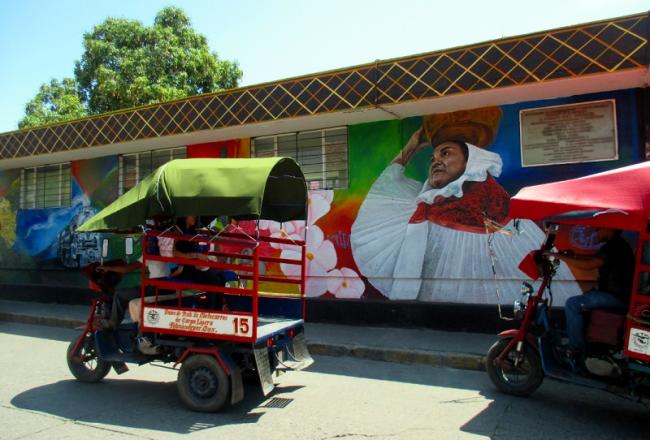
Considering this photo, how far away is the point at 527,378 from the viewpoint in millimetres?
5227

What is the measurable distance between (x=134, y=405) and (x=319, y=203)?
5041 mm

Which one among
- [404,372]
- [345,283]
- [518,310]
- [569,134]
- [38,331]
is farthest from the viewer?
[38,331]

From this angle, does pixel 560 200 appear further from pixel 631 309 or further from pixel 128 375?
pixel 128 375

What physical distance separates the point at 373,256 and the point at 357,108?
2.47m

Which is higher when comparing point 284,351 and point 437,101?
point 437,101

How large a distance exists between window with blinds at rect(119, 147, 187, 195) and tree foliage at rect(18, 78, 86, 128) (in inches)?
406

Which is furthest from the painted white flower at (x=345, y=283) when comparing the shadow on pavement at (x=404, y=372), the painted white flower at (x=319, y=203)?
the shadow on pavement at (x=404, y=372)

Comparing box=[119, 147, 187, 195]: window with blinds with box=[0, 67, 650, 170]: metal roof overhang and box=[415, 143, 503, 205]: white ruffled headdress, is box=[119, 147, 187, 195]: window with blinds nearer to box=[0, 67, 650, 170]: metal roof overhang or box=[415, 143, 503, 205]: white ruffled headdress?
box=[0, 67, 650, 170]: metal roof overhang

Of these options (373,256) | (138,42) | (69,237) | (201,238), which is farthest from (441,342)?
(138,42)

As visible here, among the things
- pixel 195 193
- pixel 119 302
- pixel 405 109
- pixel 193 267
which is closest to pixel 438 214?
pixel 405 109

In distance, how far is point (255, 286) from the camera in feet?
15.7

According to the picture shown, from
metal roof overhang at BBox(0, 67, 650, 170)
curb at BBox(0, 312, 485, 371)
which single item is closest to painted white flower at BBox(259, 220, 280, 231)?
metal roof overhang at BBox(0, 67, 650, 170)

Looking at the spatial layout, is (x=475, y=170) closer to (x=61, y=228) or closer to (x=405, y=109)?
(x=405, y=109)

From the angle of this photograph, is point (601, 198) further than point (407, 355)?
No
